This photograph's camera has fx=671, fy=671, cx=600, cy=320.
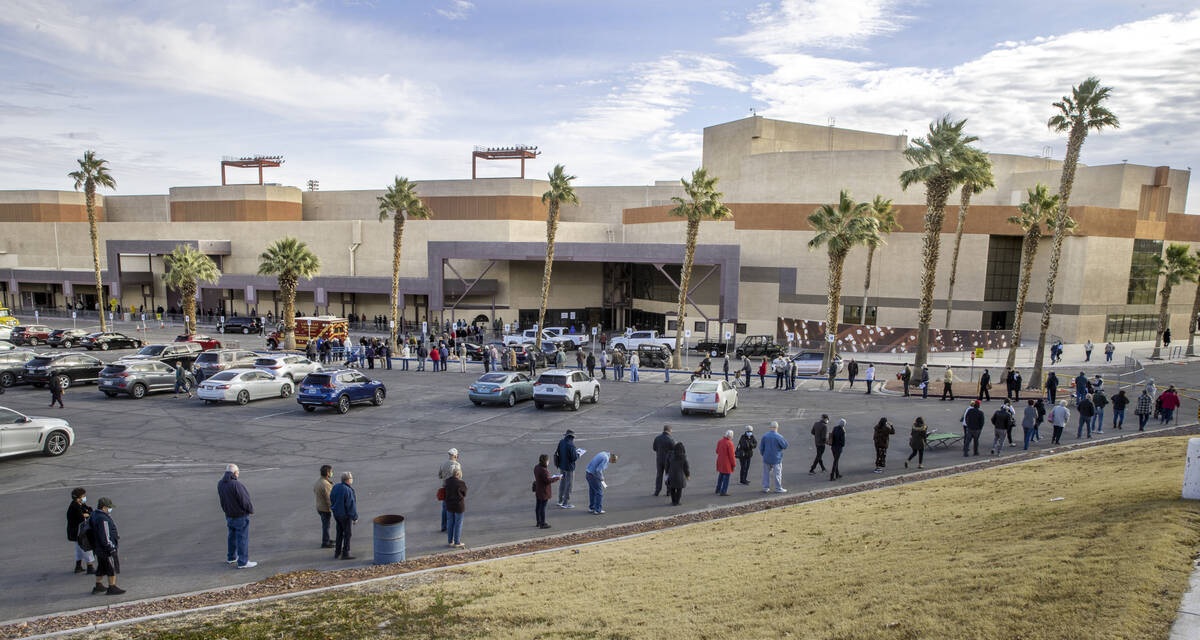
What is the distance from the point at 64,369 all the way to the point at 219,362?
5.81 meters

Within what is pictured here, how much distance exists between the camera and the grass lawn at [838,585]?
6156mm

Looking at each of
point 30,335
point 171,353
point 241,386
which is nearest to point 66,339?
point 30,335

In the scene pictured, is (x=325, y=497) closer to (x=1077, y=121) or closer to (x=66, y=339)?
(x=1077, y=121)

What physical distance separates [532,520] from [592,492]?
1269 mm

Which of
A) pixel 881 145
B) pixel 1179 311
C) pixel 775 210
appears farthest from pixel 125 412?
pixel 1179 311

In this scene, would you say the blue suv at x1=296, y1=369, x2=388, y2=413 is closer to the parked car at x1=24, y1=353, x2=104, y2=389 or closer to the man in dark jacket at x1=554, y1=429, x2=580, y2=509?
the parked car at x1=24, y1=353, x2=104, y2=389

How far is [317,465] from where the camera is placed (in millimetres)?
16578

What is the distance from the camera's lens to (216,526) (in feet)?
40.0

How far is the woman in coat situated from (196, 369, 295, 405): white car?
1804cm

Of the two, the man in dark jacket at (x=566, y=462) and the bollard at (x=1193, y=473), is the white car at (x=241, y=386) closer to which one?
the man in dark jacket at (x=566, y=462)

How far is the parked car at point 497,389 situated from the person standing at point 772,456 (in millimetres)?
12052

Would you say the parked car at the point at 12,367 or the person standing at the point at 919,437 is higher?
the person standing at the point at 919,437

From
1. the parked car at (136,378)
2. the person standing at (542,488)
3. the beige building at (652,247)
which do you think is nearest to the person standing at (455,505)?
the person standing at (542,488)

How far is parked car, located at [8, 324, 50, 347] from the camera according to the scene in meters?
40.6
